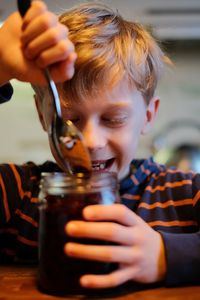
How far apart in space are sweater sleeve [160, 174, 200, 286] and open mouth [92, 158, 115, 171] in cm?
20

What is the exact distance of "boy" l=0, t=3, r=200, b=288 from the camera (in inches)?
23.0

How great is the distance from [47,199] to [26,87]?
1738 mm

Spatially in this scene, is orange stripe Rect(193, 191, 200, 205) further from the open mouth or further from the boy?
the open mouth

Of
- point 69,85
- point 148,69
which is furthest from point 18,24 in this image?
point 148,69

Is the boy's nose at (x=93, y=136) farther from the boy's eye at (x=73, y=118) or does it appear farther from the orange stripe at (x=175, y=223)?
the orange stripe at (x=175, y=223)

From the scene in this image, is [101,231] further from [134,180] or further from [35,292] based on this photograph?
[134,180]

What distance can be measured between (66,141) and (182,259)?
212 millimetres

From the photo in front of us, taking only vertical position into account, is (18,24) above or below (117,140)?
above

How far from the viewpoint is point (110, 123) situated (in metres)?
0.77

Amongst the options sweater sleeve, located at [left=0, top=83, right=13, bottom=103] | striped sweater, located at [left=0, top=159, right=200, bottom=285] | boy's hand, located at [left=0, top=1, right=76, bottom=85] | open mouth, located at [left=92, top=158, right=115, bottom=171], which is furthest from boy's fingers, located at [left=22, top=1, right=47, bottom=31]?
striped sweater, located at [left=0, top=159, right=200, bottom=285]

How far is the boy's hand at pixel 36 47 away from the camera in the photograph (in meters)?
0.54

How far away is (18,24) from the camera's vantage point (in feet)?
1.95

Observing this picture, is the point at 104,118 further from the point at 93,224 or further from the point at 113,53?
the point at 93,224

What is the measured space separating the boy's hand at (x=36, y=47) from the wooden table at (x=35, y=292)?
25 centimetres
